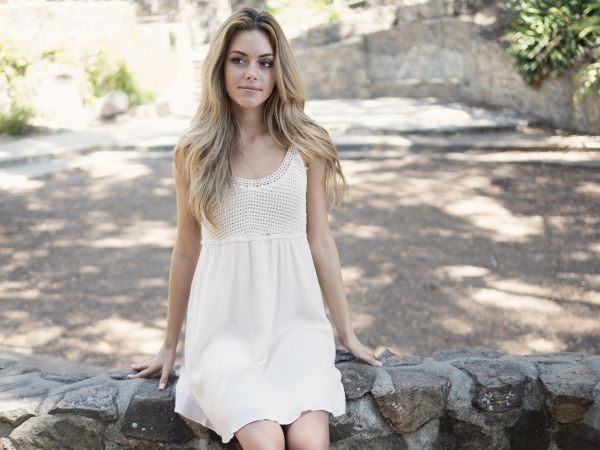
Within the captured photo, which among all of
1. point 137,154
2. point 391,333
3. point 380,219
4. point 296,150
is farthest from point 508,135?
point 296,150

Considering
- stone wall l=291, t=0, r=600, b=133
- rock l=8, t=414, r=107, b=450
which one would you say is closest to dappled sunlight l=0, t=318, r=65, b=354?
rock l=8, t=414, r=107, b=450

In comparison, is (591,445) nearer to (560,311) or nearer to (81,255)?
(560,311)

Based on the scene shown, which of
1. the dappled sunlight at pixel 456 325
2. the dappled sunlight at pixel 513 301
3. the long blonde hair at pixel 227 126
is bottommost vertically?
the dappled sunlight at pixel 456 325

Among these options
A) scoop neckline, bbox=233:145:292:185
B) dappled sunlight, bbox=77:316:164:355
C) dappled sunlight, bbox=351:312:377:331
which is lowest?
dappled sunlight, bbox=77:316:164:355

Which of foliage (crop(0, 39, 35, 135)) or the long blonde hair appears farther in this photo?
foliage (crop(0, 39, 35, 135))

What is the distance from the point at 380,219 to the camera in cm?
649

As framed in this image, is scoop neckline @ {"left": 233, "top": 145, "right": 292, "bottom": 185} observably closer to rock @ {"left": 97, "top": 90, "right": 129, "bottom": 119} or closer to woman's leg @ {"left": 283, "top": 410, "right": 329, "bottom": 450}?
woman's leg @ {"left": 283, "top": 410, "right": 329, "bottom": 450}

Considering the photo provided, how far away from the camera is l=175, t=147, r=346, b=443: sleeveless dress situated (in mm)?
2035

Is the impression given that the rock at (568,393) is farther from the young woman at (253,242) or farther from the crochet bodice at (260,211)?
the crochet bodice at (260,211)

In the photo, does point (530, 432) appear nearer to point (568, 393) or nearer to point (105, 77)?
point (568, 393)

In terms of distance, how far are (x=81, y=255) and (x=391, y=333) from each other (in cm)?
294

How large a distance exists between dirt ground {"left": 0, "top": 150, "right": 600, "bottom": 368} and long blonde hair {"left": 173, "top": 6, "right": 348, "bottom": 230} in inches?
83.0

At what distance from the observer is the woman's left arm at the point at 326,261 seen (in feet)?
7.93

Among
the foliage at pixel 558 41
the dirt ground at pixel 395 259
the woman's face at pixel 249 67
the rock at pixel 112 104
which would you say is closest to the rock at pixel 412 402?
the woman's face at pixel 249 67
